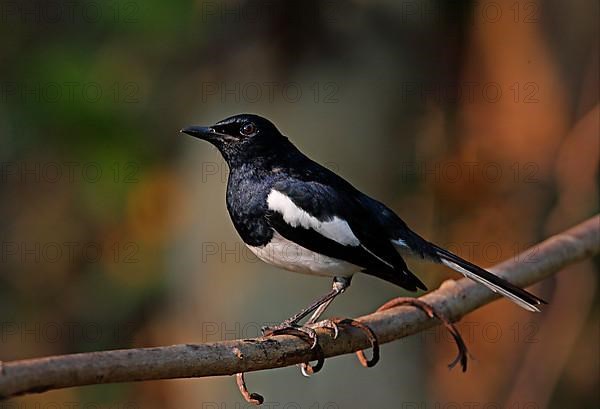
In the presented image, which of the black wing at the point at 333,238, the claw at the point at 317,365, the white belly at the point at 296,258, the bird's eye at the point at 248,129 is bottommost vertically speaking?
the claw at the point at 317,365

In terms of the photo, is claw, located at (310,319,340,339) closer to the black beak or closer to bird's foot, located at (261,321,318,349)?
bird's foot, located at (261,321,318,349)

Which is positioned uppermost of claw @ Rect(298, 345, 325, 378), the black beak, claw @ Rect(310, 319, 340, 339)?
the black beak

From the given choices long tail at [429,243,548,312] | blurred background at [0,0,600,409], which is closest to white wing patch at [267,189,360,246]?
long tail at [429,243,548,312]

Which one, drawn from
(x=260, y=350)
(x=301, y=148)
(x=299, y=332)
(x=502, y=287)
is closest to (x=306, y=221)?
(x=299, y=332)

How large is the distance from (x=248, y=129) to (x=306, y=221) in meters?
0.42

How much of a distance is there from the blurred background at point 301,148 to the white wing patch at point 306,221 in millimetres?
2555

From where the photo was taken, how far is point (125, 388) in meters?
7.04

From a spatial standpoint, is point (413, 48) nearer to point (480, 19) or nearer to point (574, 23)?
point (480, 19)

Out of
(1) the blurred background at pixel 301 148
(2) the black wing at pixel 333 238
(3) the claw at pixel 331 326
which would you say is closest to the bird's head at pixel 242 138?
(2) the black wing at pixel 333 238

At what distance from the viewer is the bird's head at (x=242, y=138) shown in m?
3.36

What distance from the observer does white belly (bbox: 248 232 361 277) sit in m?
3.20

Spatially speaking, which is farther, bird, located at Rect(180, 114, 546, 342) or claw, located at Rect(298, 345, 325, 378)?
bird, located at Rect(180, 114, 546, 342)

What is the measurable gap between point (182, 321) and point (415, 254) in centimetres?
311

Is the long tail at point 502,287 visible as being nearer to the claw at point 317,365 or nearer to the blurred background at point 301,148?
the claw at point 317,365
